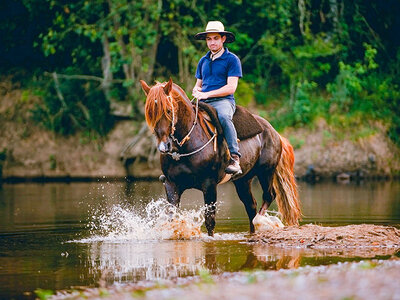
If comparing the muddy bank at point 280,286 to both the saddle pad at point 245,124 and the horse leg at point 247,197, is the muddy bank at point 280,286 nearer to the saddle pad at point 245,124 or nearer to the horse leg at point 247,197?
the saddle pad at point 245,124

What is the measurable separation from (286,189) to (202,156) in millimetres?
2234

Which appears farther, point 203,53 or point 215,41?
point 203,53

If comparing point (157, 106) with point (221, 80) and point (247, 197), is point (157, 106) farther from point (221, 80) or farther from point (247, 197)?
point (247, 197)

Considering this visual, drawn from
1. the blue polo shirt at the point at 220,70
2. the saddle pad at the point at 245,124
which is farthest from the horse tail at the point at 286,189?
the blue polo shirt at the point at 220,70

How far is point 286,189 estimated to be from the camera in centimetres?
1087

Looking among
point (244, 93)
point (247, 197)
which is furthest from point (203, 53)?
point (247, 197)

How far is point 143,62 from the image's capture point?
23375 mm

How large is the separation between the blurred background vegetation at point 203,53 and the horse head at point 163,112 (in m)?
13.3

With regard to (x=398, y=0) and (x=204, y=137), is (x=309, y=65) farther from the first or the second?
(x=204, y=137)

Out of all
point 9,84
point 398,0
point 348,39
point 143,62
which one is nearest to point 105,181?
point 143,62

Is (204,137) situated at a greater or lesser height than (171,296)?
greater

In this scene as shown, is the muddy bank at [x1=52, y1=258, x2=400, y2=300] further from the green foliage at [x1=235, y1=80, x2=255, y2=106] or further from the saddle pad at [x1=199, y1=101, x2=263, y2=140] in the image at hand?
the green foliage at [x1=235, y1=80, x2=255, y2=106]

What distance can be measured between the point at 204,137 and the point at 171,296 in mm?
4390

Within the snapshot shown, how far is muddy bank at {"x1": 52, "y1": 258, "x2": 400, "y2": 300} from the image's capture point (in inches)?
188
